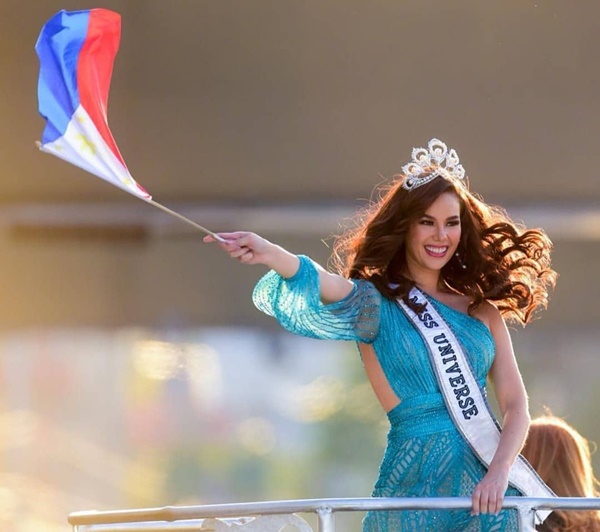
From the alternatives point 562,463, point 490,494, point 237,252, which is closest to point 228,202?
point 562,463

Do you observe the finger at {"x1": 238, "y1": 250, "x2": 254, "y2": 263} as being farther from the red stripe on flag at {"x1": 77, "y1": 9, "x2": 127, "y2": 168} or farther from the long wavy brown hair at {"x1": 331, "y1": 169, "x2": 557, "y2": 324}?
the long wavy brown hair at {"x1": 331, "y1": 169, "x2": 557, "y2": 324}

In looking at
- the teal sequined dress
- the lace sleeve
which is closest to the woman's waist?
the teal sequined dress

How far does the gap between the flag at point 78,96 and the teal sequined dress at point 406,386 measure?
0.47 meters

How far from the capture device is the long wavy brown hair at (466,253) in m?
3.32

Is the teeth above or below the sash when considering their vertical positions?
above

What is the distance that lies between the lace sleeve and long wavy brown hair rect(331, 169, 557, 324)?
0.08 meters

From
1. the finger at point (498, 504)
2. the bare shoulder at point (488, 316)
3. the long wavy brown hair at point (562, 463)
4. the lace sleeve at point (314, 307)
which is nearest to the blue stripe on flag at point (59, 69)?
the lace sleeve at point (314, 307)

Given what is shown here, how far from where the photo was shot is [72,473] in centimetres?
589

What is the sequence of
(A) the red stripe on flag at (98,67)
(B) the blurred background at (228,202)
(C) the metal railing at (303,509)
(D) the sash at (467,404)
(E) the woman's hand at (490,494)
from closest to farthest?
(C) the metal railing at (303,509) → (E) the woman's hand at (490,494) → (A) the red stripe on flag at (98,67) → (D) the sash at (467,404) → (B) the blurred background at (228,202)

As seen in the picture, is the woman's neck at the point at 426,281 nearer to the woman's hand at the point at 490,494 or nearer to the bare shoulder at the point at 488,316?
the bare shoulder at the point at 488,316

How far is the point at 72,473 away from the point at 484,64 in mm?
2564

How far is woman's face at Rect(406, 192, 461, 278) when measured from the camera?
3281 millimetres

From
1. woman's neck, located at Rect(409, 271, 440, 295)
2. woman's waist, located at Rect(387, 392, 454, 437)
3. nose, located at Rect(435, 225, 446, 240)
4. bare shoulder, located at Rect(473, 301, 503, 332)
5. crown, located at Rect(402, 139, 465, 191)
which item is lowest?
woman's waist, located at Rect(387, 392, 454, 437)

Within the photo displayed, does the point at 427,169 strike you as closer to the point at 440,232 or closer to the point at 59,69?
the point at 440,232
